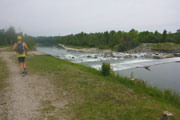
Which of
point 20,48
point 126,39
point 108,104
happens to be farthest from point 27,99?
point 126,39

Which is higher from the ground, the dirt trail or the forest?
the forest

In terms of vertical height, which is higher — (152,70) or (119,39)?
(119,39)

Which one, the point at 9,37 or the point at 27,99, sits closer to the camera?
the point at 27,99

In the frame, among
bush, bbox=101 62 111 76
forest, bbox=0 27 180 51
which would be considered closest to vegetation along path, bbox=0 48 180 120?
bush, bbox=101 62 111 76

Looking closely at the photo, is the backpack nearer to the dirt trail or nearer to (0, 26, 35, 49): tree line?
the dirt trail

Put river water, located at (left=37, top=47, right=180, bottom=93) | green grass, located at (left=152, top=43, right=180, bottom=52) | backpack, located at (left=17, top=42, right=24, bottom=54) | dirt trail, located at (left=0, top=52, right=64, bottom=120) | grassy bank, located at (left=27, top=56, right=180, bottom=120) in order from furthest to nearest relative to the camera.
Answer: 1. green grass, located at (left=152, top=43, right=180, bottom=52)
2. river water, located at (left=37, top=47, right=180, bottom=93)
3. backpack, located at (left=17, top=42, right=24, bottom=54)
4. grassy bank, located at (left=27, top=56, right=180, bottom=120)
5. dirt trail, located at (left=0, top=52, right=64, bottom=120)

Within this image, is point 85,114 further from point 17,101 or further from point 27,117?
point 17,101

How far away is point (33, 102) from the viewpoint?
4516 millimetres

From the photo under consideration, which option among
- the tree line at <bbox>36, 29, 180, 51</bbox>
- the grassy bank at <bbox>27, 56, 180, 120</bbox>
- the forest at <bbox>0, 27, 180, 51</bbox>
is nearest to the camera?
the grassy bank at <bbox>27, 56, 180, 120</bbox>

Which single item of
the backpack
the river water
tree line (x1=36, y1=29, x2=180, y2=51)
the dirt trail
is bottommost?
the river water

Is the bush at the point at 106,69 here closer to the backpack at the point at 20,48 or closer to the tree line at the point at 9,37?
the backpack at the point at 20,48

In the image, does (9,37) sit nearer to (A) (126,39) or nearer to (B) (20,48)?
(A) (126,39)

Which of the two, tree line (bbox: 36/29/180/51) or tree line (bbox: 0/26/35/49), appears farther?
tree line (bbox: 36/29/180/51)

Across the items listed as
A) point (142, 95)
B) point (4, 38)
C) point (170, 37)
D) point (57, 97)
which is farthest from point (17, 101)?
point (170, 37)
